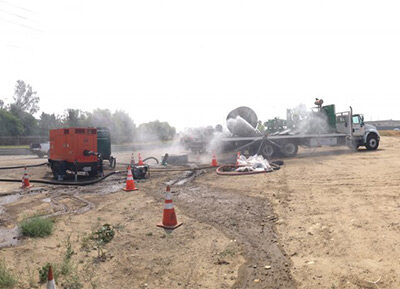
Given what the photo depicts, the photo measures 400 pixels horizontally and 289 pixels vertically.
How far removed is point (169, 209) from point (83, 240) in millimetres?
1579

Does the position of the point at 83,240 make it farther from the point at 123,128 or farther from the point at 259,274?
the point at 123,128

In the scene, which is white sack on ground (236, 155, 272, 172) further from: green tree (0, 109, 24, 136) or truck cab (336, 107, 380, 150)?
Answer: green tree (0, 109, 24, 136)

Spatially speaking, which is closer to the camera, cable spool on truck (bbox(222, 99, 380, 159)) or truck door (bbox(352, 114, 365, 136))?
cable spool on truck (bbox(222, 99, 380, 159))

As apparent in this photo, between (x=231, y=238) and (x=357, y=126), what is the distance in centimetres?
1841

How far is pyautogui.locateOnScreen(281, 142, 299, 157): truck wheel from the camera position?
1808 cm

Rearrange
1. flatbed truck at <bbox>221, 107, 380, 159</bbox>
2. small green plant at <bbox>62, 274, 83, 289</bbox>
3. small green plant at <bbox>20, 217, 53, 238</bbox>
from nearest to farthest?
small green plant at <bbox>62, 274, 83, 289</bbox> → small green plant at <bbox>20, 217, 53, 238</bbox> → flatbed truck at <bbox>221, 107, 380, 159</bbox>

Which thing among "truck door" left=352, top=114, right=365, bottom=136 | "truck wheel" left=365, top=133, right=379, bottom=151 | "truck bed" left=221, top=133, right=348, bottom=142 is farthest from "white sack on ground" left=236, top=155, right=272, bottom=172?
"truck wheel" left=365, top=133, right=379, bottom=151

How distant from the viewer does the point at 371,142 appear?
20188 millimetres

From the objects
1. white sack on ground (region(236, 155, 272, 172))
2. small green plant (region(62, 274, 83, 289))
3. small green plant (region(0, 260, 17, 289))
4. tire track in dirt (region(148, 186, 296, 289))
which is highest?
white sack on ground (region(236, 155, 272, 172))

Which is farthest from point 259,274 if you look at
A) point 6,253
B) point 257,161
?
point 257,161

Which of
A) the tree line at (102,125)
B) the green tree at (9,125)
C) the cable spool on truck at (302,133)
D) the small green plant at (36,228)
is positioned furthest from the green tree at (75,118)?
the small green plant at (36,228)

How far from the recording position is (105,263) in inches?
156

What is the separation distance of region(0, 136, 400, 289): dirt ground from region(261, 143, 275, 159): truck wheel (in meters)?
9.05

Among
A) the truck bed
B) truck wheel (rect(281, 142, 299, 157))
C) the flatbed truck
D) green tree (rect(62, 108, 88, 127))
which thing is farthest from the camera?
green tree (rect(62, 108, 88, 127))
